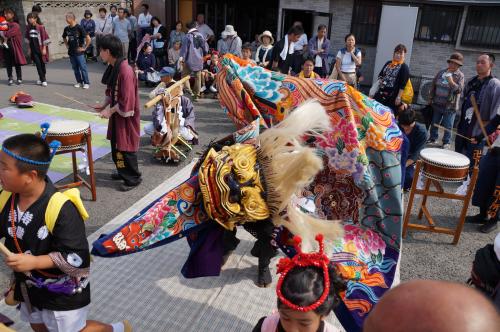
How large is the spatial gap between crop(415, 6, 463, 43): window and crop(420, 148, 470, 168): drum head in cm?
686

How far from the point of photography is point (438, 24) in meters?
9.59

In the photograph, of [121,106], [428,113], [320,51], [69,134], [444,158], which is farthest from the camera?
[320,51]

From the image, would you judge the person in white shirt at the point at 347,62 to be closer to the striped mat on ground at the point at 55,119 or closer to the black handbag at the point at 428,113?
the black handbag at the point at 428,113

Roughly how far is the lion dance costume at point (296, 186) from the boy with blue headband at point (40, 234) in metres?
0.28

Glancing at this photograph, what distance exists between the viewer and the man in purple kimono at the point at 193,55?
870cm

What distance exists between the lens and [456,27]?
371 inches

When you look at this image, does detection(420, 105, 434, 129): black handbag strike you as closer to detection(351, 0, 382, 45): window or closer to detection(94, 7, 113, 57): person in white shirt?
detection(351, 0, 382, 45): window

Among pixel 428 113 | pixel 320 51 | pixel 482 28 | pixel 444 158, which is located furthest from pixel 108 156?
pixel 482 28

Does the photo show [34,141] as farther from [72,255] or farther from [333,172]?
[333,172]

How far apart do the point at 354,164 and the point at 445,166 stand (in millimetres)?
1629

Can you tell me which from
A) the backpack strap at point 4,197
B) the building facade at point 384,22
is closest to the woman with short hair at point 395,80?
the building facade at point 384,22

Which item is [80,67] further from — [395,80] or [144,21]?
[395,80]

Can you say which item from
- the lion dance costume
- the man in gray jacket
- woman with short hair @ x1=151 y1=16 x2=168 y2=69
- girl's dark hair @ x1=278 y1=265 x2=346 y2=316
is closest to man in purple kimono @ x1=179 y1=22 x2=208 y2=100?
woman with short hair @ x1=151 y1=16 x2=168 y2=69

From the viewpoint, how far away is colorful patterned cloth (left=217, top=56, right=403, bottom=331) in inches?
96.9
